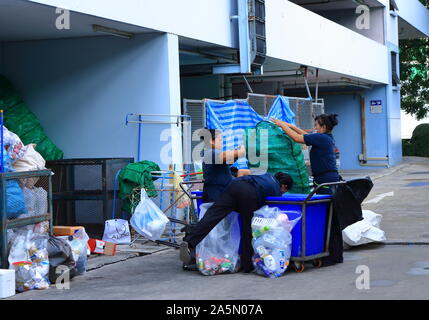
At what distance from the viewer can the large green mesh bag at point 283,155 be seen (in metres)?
9.07

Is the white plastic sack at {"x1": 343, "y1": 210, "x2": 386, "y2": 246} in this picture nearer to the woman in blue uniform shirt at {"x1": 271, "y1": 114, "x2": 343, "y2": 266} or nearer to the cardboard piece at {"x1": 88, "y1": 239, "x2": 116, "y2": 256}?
the woman in blue uniform shirt at {"x1": 271, "y1": 114, "x2": 343, "y2": 266}

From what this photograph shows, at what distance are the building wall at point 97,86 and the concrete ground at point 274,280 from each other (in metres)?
2.76

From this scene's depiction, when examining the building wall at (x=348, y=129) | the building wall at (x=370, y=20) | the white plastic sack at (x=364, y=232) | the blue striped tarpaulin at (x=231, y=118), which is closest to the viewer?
the white plastic sack at (x=364, y=232)

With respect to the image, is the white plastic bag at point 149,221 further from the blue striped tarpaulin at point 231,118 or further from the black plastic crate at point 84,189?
the blue striped tarpaulin at point 231,118

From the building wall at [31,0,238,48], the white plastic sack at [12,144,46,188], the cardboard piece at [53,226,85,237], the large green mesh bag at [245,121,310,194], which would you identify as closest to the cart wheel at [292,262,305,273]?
the large green mesh bag at [245,121,310,194]

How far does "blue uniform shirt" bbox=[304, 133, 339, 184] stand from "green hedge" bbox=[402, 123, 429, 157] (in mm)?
27226

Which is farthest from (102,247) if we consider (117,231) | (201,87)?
(201,87)

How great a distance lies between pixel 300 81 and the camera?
23500 millimetres

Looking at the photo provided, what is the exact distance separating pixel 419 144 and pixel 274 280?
29.0m

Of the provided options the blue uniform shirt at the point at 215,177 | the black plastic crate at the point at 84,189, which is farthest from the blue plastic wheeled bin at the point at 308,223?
the black plastic crate at the point at 84,189

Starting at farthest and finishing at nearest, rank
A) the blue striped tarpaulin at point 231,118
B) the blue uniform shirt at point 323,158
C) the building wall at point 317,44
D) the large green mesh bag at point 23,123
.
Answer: the building wall at point 317,44
the blue striped tarpaulin at point 231,118
the large green mesh bag at point 23,123
the blue uniform shirt at point 323,158

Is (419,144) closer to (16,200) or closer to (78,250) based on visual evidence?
(78,250)

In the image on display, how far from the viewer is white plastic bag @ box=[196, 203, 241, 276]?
26.9 ft

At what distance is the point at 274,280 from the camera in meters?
7.79
